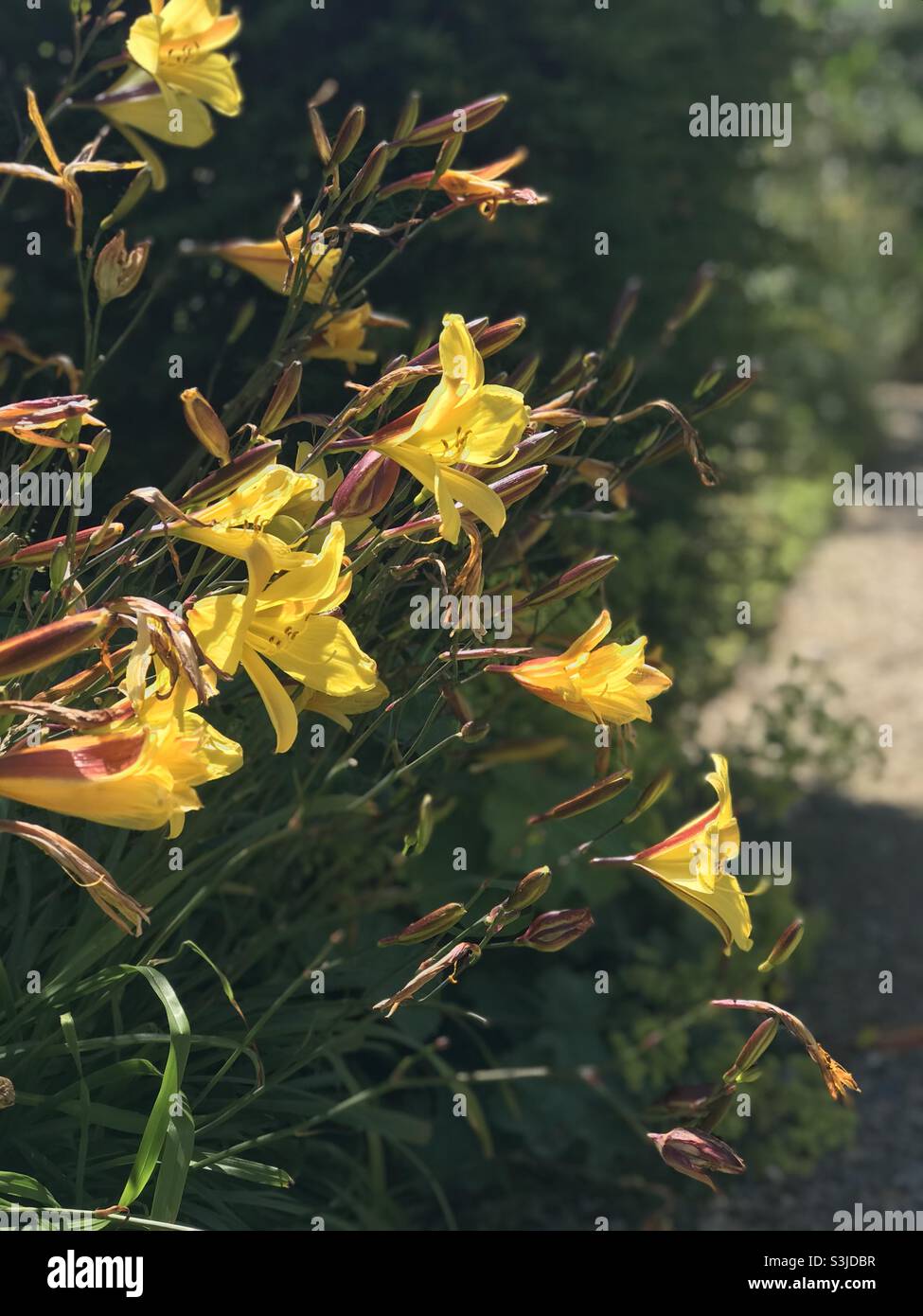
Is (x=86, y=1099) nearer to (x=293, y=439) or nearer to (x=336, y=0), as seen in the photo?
(x=293, y=439)

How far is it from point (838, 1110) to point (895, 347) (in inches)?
406

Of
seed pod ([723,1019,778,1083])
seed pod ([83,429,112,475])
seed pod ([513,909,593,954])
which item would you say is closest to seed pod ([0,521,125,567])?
seed pod ([83,429,112,475])

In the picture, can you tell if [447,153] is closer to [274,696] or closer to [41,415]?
[41,415]

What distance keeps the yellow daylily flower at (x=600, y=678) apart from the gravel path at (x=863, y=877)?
5.33 feet

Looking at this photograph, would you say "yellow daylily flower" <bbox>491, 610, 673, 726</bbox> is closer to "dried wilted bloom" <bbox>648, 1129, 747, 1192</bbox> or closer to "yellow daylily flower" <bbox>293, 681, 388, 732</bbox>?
"yellow daylily flower" <bbox>293, 681, 388, 732</bbox>

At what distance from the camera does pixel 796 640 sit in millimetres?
6410

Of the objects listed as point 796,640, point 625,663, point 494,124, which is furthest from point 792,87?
point 625,663

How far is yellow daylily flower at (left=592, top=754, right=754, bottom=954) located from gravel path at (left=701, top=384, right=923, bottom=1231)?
145 cm

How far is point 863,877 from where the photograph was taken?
4.10m

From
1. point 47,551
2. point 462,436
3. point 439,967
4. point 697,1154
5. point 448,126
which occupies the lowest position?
point 697,1154

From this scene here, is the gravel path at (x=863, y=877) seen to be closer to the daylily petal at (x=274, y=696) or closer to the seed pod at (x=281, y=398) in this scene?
the daylily petal at (x=274, y=696)

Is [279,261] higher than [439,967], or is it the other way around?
[279,261]

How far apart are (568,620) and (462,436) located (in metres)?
1.40

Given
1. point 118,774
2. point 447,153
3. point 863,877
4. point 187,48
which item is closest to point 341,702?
point 118,774
